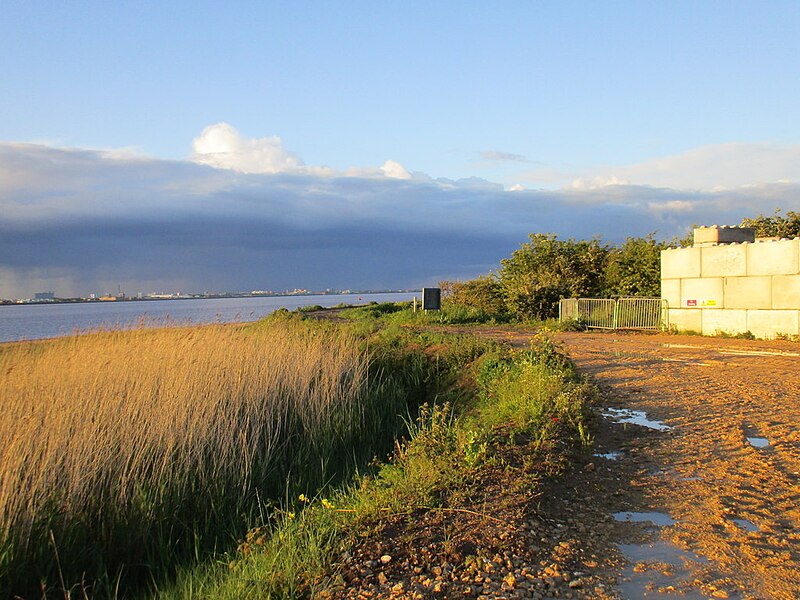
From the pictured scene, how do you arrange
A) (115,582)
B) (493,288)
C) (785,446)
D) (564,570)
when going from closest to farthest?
(564,570), (115,582), (785,446), (493,288)

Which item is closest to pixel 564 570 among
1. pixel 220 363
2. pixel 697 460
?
pixel 697 460

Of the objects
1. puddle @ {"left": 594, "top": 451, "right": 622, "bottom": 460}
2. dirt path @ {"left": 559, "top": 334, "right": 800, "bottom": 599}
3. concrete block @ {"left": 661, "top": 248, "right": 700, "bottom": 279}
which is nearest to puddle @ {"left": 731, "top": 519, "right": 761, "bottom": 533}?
dirt path @ {"left": 559, "top": 334, "right": 800, "bottom": 599}

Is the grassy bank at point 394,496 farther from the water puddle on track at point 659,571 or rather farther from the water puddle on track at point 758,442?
the water puddle on track at point 758,442

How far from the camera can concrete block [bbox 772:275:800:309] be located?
757 inches

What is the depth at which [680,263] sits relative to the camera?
2280 cm

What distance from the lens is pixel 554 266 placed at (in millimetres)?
29109

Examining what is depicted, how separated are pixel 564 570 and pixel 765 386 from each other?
791cm

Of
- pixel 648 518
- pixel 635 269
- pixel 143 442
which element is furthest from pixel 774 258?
pixel 143 442

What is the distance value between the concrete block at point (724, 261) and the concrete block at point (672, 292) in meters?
1.08

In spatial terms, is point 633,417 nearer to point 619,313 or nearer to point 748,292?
point 748,292

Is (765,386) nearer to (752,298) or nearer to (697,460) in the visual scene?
(697,460)

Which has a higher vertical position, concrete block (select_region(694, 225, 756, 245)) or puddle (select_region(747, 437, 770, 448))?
concrete block (select_region(694, 225, 756, 245))

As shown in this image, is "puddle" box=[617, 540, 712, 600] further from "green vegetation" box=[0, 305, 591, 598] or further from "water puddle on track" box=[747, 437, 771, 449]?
"water puddle on track" box=[747, 437, 771, 449]

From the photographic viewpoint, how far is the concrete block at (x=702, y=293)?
21.4m
